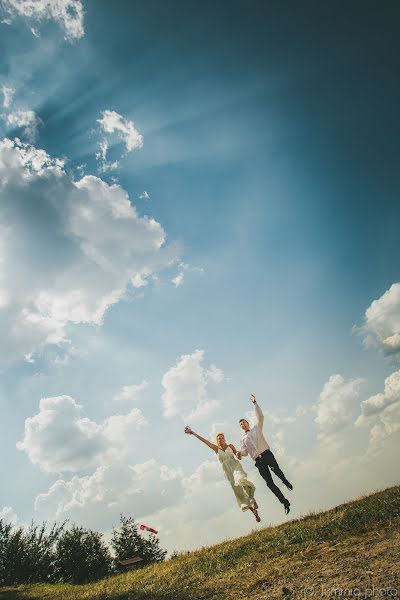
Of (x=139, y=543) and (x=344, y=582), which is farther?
(x=139, y=543)

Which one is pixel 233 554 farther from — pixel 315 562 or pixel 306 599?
pixel 306 599

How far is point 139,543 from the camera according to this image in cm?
2600

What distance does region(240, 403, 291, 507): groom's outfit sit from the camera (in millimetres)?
11398

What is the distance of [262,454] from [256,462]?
40cm

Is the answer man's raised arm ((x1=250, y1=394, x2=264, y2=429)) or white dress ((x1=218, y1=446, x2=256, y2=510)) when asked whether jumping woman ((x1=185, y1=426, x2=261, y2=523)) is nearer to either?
white dress ((x1=218, y1=446, x2=256, y2=510))

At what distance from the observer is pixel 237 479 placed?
12.0 m

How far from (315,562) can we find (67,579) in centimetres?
2068

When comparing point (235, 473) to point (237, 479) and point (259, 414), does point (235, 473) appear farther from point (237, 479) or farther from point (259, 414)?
point (259, 414)

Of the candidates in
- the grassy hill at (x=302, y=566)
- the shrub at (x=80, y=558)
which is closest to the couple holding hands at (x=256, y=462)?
the grassy hill at (x=302, y=566)

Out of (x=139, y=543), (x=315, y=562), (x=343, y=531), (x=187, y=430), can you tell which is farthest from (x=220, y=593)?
(x=139, y=543)

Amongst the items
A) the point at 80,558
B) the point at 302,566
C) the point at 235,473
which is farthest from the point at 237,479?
the point at 80,558

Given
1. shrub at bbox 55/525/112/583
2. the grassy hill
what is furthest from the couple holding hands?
shrub at bbox 55/525/112/583

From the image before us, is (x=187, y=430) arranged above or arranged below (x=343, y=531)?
above

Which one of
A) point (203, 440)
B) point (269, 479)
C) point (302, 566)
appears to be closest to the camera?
point (302, 566)
